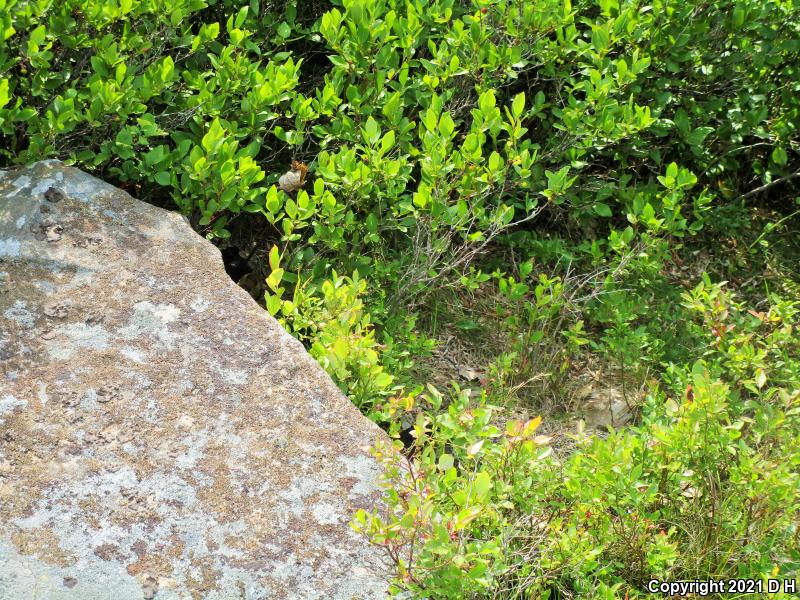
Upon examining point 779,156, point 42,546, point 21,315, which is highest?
point 779,156

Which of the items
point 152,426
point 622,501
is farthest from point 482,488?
point 152,426

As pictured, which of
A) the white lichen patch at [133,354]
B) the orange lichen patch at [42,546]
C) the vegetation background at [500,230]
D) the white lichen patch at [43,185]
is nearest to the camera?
the orange lichen patch at [42,546]

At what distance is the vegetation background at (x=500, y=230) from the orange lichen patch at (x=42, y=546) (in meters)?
0.69

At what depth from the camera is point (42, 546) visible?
7.16ft

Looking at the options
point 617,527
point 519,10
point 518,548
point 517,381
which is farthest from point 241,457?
point 519,10

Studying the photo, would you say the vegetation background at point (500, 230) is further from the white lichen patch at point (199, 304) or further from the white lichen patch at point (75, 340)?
the white lichen patch at point (75, 340)

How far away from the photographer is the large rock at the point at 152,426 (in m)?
2.21

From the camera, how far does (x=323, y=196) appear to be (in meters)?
3.29

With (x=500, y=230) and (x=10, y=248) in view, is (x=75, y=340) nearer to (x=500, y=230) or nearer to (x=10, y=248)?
(x=10, y=248)

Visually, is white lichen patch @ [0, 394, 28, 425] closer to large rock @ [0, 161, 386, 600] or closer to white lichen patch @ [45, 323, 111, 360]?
large rock @ [0, 161, 386, 600]

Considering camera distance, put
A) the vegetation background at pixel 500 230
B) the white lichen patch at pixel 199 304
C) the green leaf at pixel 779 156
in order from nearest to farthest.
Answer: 1. the vegetation background at pixel 500 230
2. the white lichen patch at pixel 199 304
3. the green leaf at pixel 779 156

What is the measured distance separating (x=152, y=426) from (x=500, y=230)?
174 centimetres

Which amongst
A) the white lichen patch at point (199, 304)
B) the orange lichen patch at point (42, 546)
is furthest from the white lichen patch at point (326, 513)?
the white lichen patch at point (199, 304)

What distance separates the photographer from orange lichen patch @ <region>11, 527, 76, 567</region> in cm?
216
